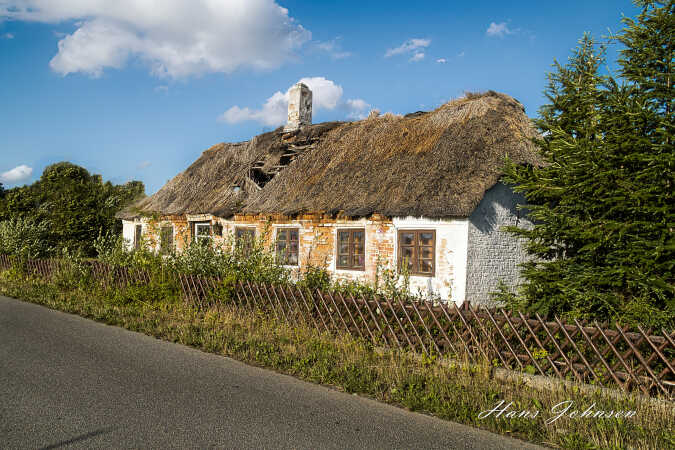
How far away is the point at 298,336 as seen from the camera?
7.29 metres

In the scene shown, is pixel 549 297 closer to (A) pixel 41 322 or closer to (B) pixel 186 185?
(A) pixel 41 322

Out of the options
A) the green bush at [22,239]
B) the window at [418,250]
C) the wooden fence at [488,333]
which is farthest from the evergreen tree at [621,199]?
the green bush at [22,239]

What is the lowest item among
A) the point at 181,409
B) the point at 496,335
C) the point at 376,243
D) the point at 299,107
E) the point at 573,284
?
the point at 181,409

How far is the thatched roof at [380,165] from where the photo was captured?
11.2 meters

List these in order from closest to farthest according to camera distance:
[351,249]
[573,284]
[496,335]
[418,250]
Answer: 1. [496,335]
2. [573,284]
3. [418,250]
4. [351,249]

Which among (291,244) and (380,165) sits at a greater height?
(380,165)

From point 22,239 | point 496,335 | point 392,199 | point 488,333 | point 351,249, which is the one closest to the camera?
point 488,333

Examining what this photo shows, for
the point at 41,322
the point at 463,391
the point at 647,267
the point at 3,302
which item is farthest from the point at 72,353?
the point at 647,267

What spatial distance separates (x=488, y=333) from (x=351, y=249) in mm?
6727

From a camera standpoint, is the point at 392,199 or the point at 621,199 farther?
the point at 392,199

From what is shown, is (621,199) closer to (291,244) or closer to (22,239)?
(291,244)

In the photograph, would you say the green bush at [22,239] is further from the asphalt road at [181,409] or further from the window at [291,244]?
the asphalt road at [181,409]

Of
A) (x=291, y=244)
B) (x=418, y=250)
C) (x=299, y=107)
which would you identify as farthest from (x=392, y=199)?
(x=299, y=107)
